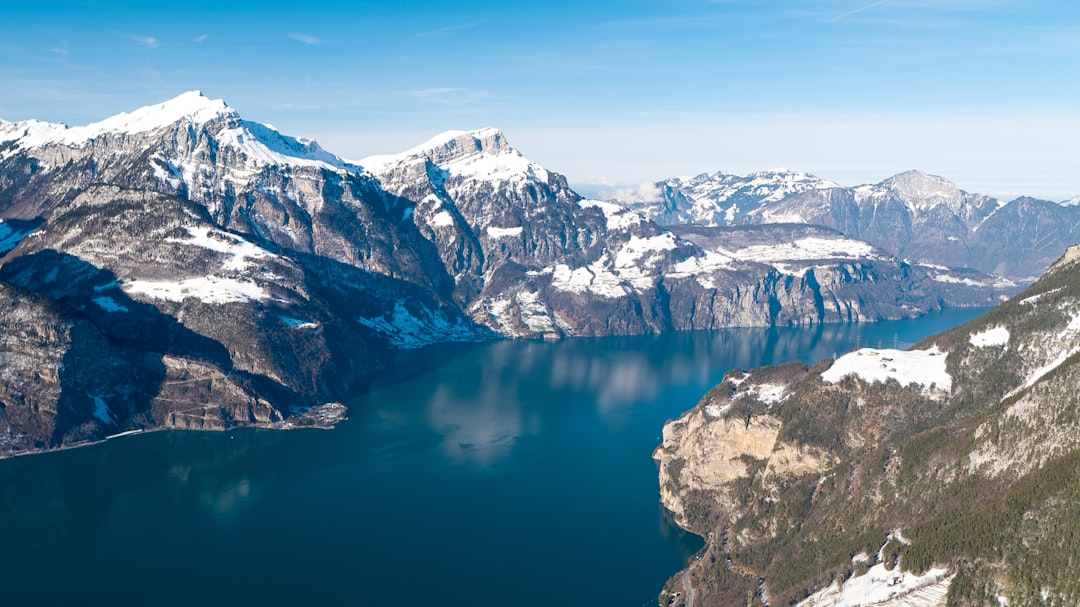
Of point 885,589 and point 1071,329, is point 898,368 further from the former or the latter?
point 885,589

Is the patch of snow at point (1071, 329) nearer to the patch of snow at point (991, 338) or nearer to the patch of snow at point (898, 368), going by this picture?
the patch of snow at point (991, 338)

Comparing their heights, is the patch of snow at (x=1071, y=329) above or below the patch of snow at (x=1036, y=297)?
below

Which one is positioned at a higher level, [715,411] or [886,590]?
[715,411]

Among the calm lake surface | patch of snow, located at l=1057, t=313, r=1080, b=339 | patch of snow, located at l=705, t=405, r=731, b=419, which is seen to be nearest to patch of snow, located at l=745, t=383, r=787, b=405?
patch of snow, located at l=705, t=405, r=731, b=419

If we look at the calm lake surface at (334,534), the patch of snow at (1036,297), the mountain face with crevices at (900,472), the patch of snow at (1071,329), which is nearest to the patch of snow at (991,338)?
the mountain face with crevices at (900,472)

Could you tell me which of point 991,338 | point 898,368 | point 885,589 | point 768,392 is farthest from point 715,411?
point 885,589

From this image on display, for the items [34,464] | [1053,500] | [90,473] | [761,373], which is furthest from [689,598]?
[34,464]

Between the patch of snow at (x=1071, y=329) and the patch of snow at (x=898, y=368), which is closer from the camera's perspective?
the patch of snow at (x=1071, y=329)
